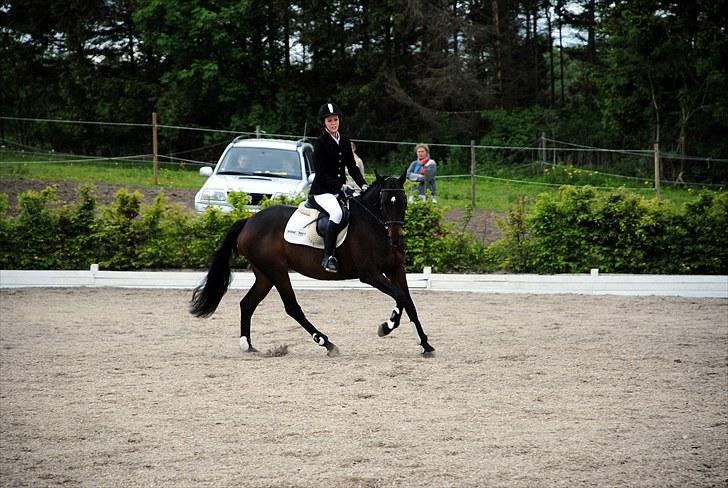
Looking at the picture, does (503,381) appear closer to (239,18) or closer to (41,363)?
(41,363)

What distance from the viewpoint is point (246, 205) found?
47.1ft

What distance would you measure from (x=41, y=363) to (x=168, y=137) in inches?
842

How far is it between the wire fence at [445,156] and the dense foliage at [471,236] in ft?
28.3

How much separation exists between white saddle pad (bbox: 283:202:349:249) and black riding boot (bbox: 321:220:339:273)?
13 centimetres

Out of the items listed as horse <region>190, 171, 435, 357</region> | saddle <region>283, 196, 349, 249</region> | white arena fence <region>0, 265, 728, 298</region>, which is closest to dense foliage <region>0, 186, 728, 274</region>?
white arena fence <region>0, 265, 728, 298</region>

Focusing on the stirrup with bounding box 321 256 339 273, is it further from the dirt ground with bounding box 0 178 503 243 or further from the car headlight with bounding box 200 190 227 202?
the dirt ground with bounding box 0 178 503 243

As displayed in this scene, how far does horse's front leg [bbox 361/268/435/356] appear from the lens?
27.3ft

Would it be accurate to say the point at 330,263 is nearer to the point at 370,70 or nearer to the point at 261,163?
the point at 261,163

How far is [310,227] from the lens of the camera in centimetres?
884

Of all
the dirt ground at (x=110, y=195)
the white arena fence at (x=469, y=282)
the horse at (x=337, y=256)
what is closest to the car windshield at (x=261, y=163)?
the dirt ground at (x=110, y=195)

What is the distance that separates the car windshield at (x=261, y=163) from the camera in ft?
52.2

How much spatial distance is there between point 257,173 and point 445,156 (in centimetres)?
1362

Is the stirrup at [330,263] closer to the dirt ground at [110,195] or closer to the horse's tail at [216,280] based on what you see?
the horse's tail at [216,280]

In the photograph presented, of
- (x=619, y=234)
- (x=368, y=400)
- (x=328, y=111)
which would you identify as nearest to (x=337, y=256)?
(x=328, y=111)
